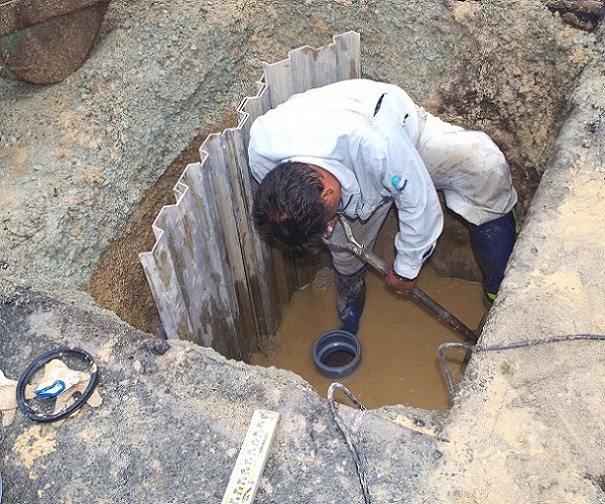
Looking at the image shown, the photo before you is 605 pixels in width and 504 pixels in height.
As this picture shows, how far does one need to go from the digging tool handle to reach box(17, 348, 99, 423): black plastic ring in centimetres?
149

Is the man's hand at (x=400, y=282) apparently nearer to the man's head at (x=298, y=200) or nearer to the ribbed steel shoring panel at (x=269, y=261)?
the man's head at (x=298, y=200)

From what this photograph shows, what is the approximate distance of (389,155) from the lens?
2945 mm

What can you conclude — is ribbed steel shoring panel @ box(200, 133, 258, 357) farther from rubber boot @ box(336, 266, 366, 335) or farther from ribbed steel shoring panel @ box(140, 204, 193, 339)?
rubber boot @ box(336, 266, 366, 335)

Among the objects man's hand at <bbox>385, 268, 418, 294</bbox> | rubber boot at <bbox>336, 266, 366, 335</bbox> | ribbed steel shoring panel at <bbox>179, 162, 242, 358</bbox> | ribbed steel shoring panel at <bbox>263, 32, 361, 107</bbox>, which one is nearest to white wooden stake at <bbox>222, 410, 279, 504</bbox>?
ribbed steel shoring panel at <bbox>179, 162, 242, 358</bbox>

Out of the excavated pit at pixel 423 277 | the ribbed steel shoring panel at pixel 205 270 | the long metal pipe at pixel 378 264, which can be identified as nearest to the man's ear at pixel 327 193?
the long metal pipe at pixel 378 264

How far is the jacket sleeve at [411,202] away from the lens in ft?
9.77

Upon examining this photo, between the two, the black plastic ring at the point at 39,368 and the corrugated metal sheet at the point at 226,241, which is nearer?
the black plastic ring at the point at 39,368

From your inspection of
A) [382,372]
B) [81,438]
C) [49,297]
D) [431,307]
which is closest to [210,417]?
[81,438]

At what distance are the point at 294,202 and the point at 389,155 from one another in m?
0.51

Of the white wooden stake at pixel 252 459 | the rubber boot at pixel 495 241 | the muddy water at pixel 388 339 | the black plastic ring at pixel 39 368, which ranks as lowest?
the muddy water at pixel 388 339

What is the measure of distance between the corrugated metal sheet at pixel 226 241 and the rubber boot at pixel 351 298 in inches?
18.0

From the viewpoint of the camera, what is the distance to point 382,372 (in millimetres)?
4309

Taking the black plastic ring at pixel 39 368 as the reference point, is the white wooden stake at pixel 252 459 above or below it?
below

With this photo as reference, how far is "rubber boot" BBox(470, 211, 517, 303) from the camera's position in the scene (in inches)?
146
